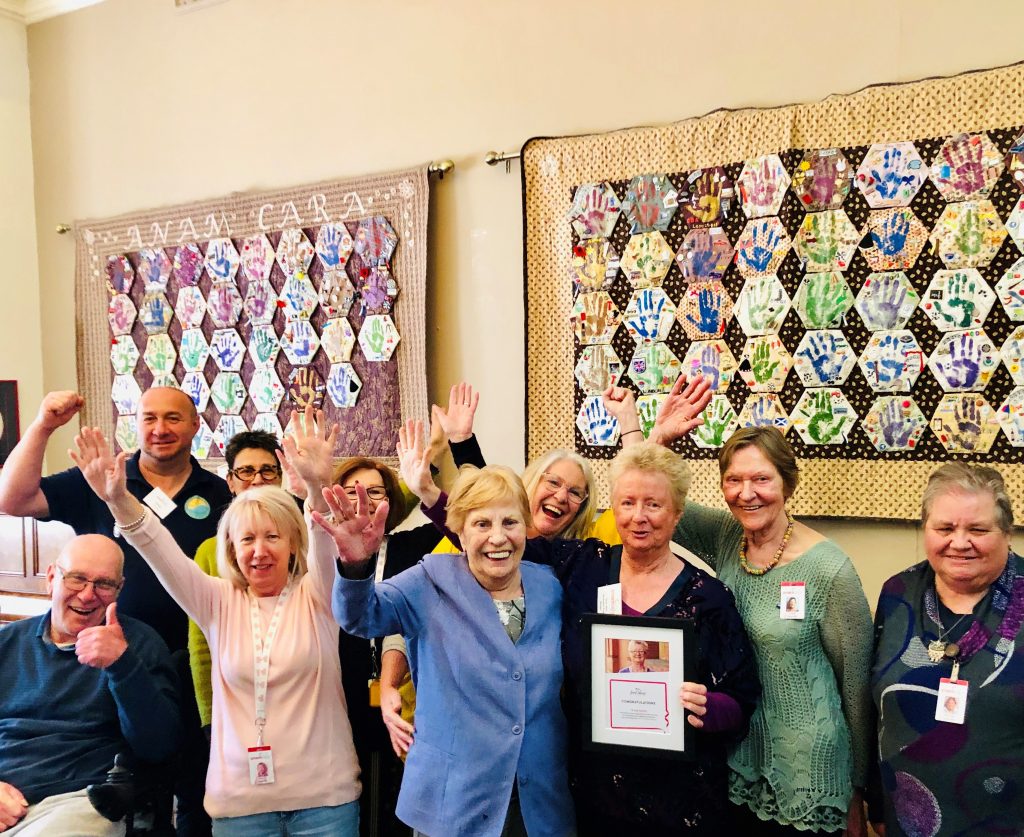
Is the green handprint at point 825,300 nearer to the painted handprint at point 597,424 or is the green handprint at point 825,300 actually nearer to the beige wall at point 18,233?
the painted handprint at point 597,424

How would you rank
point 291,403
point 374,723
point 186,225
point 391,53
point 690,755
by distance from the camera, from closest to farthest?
point 690,755, point 374,723, point 391,53, point 291,403, point 186,225

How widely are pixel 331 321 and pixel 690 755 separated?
253 centimetres

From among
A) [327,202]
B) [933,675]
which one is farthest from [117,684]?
[327,202]

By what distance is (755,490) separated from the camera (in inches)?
79.8

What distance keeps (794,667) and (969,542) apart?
44 cm

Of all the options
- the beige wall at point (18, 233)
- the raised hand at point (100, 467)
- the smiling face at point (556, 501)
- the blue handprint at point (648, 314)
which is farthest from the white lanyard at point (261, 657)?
the beige wall at point (18, 233)

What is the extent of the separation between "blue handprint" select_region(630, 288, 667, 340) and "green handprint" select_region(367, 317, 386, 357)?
1076mm

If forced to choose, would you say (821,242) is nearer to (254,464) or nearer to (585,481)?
(585,481)

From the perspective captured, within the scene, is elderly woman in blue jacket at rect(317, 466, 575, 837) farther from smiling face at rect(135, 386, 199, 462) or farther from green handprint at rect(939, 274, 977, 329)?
green handprint at rect(939, 274, 977, 329)

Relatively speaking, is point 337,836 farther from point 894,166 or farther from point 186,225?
point 186,225

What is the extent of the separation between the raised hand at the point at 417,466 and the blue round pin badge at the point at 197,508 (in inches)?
37.0

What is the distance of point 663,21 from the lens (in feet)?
10.1

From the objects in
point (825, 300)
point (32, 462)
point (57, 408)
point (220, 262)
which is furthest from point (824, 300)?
point (220, 262)

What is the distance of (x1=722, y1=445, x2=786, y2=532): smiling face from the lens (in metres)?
2.03
